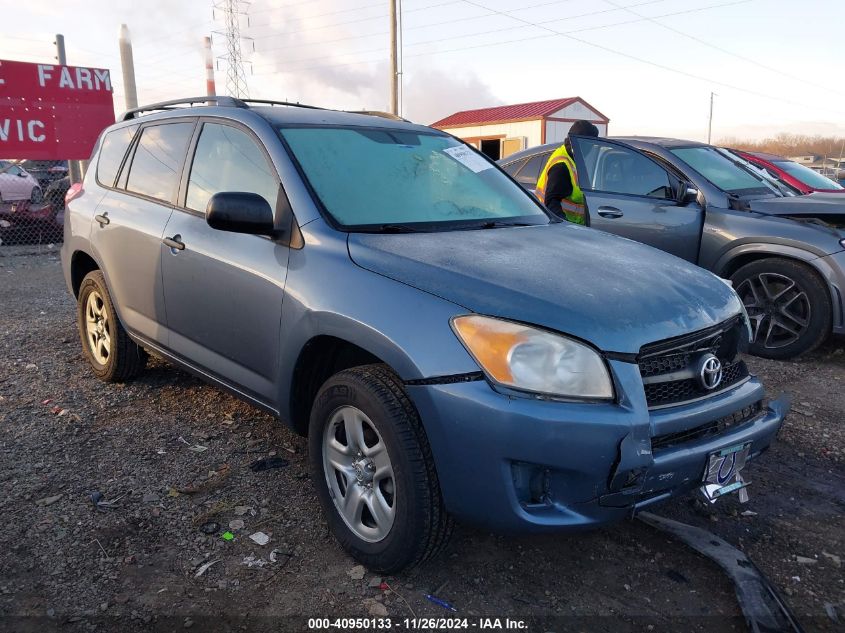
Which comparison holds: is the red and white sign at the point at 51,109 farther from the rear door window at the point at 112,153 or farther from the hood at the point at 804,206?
the hood at the point at 804,206

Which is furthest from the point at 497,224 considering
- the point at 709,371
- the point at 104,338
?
the point at 104,338

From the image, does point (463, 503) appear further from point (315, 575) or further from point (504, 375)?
point (315, 575)

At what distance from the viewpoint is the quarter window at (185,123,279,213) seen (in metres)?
3.04

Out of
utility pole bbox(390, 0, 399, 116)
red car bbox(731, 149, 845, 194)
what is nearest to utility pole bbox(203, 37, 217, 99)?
utility pole bbox(390, 0, 399, 116)

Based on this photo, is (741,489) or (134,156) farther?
(134,156)

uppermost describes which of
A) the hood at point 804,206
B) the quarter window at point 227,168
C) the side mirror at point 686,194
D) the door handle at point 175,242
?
the quarter window at point 227,168

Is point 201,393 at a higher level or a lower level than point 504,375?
lower

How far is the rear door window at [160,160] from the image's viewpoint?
11.9ft

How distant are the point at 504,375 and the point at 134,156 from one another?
Result: 10.0 feet

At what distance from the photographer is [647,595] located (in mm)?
2436

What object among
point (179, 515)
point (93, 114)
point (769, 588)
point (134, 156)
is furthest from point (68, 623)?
point (93, 114)

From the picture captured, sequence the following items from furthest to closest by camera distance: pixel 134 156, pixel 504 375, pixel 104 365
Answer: pixel 104 365
pixel 134 156
pixel 504 375

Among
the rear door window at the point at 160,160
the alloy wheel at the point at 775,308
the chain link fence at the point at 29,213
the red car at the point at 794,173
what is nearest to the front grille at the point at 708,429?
the rear door window at the point at 160,160

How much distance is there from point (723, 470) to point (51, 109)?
10.2m
